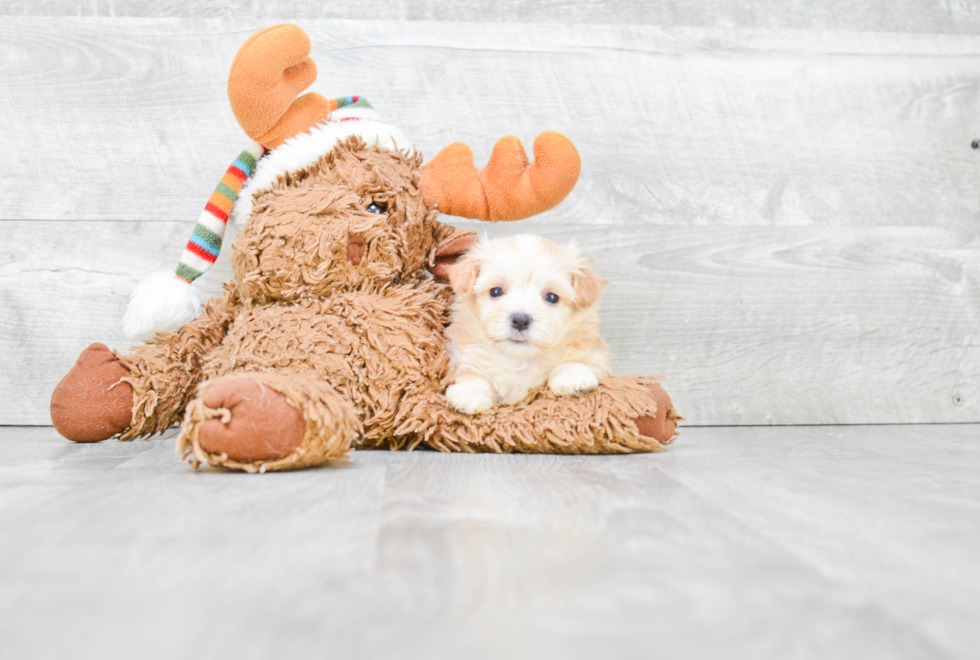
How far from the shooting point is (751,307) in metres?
1.37

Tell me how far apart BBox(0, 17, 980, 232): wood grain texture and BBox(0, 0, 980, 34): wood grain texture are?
1.1 inches

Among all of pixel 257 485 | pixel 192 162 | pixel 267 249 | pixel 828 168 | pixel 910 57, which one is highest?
pixel 910 57

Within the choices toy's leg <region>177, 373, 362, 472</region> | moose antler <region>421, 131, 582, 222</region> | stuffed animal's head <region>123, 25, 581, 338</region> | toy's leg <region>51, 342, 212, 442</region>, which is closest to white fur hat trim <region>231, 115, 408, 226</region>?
stuffed animal's head <region>123, 25, 581, 338</region>

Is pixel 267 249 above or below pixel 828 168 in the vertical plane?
below

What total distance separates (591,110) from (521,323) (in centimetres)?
62

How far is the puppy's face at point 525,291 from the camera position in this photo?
3.01 ft

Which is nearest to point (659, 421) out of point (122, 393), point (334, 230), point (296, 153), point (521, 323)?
point (521, 323)

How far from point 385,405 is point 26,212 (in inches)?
32.4

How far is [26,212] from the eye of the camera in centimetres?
126

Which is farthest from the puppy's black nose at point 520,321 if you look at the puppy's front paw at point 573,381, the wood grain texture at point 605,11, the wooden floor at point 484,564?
the wood grain texture at point 605,11

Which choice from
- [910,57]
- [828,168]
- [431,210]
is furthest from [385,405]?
[910,57]

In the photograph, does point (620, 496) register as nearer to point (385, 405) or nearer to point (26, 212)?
point (385, 405)

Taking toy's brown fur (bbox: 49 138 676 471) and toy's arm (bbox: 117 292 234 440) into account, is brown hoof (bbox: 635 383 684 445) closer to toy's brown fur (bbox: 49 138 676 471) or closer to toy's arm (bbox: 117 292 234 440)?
toy's brown fur (bbox: 49 138 676 471)

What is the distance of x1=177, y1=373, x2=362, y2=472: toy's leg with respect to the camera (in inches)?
28.2
